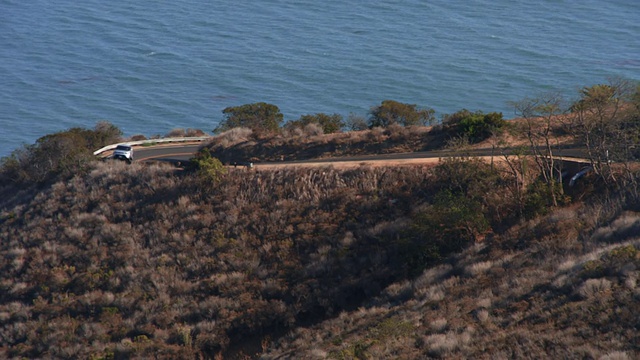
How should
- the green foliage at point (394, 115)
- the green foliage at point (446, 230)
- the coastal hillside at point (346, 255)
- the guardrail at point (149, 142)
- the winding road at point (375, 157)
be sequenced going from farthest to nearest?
the green foliage at point (394, 115)
the guardrail at point (149, 142)
the winding road at point (375, 157)
the green foliage at point (446, 230)
the coastal hillside at point (346, 255)

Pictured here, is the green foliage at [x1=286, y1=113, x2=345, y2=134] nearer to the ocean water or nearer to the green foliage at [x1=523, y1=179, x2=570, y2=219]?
the green foliage at [x1=523, y1=179, x2=570, y2=219]

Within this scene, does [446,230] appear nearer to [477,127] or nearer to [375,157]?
[375,157]

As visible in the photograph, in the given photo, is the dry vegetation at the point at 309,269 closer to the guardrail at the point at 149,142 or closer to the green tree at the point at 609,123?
the green tree at the point at 609,123

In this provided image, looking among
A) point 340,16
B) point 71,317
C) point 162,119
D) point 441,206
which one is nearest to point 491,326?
point 441,206

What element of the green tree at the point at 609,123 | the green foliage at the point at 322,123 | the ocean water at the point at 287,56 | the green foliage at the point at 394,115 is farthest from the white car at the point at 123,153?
the ocean water at the point at 287,56

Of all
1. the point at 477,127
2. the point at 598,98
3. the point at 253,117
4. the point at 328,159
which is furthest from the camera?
the point at 253,117

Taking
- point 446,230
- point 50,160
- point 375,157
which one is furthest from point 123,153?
point 446,230
